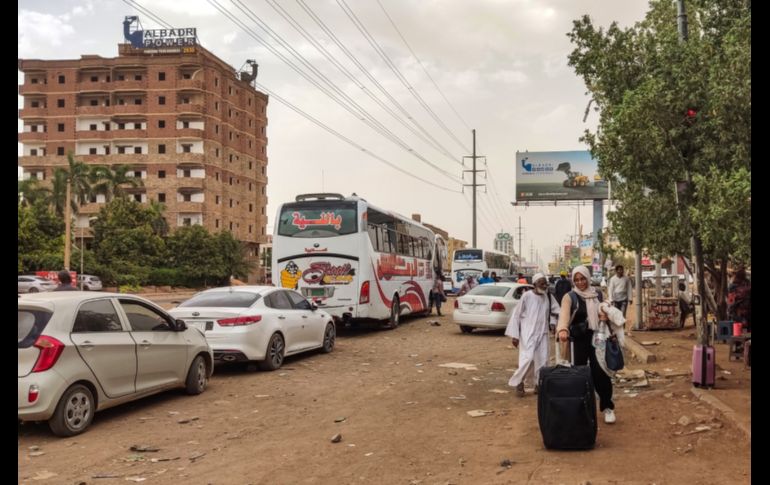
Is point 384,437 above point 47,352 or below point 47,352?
below

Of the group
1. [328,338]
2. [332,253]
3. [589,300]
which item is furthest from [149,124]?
[589,300]

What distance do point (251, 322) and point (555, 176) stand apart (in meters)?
50.4

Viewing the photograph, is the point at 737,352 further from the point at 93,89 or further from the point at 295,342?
the point at 93,89

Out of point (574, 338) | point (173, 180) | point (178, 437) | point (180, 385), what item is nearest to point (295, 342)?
point (180, 385)

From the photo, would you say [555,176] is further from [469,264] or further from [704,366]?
[704,366]

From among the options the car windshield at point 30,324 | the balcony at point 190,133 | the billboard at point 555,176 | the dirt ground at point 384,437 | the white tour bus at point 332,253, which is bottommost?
the dirt ground at point 384,437

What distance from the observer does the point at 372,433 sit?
7.73m

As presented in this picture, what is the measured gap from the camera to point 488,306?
19438 mm

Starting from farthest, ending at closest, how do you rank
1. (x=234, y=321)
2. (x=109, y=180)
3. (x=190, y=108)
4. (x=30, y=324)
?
(x=190, y=108), (x=109, y=180), (x=234, y=321), (x=30, y=324)

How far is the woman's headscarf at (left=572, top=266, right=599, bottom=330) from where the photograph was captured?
770 centimetres

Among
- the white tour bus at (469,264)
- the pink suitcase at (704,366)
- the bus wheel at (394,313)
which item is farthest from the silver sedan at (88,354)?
the white tour bus at (469,264)

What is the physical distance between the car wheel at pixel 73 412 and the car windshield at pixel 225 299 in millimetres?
4259

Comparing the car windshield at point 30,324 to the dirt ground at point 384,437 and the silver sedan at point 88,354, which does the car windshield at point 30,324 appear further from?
the dirt ground at point 384,437

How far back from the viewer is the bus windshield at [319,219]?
18688mm
